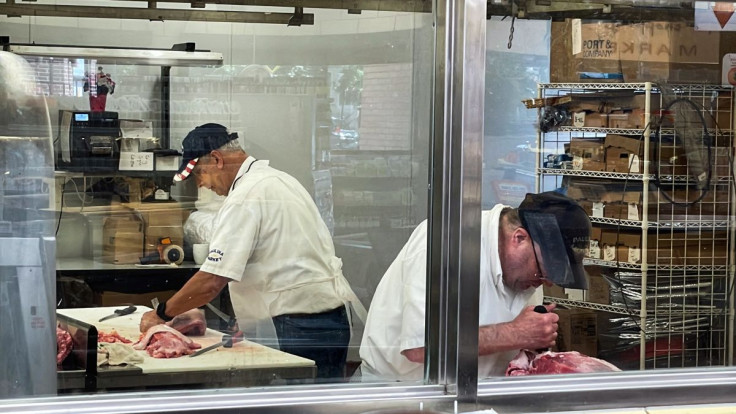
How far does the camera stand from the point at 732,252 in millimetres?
3939

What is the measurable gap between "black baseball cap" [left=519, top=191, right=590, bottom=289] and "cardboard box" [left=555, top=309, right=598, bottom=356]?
0.96 ft

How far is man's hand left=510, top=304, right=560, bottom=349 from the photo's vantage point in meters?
2.83

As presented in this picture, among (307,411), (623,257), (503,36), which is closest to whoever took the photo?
(307,411)

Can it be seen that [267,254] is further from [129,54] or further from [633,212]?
[633,212]

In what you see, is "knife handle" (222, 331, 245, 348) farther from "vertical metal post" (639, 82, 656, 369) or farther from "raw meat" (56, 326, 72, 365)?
"vertical metal post" (639, 82, 656, 369)

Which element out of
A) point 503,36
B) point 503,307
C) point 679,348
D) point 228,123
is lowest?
point 679,348

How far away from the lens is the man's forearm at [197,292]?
3.52 m

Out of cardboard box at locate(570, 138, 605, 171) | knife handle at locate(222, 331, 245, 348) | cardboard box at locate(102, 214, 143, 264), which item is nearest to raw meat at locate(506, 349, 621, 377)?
knife handle at locate(222, 331, 245, 348)

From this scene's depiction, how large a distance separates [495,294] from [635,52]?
1.32 meters

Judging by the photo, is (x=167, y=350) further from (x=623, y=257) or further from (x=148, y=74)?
(x=623, y=257)

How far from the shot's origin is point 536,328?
2.85 meters

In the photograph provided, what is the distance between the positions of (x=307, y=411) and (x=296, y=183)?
1152 millimetres

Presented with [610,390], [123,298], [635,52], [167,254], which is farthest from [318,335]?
[635,52]

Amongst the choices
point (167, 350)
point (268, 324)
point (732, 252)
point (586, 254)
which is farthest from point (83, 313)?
point (732, 252)
